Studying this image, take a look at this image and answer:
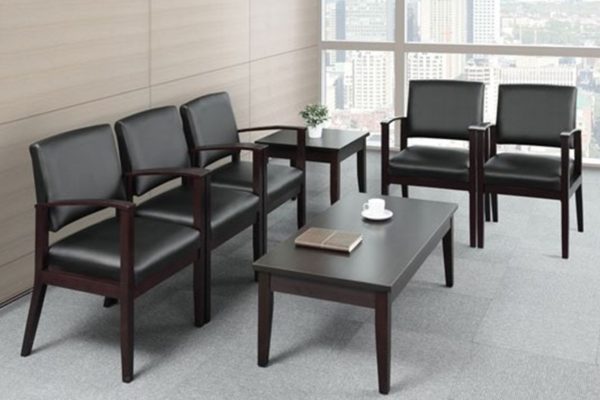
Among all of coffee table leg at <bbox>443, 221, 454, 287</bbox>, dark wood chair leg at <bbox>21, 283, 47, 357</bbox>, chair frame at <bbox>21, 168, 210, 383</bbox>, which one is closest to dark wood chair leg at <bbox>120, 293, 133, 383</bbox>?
chair frame at <bbox>21, 168, 210, 383</bbox>

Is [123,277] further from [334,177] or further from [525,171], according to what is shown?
[525,171]

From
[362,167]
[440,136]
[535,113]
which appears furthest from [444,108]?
[362,167]

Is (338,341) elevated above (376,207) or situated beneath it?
situated beneath

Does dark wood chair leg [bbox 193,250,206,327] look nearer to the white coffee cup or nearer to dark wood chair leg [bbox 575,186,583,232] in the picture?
the white coffee cup

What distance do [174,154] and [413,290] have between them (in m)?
1.17

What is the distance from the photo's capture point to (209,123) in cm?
383

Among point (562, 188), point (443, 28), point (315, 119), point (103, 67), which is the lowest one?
point (562, 188)

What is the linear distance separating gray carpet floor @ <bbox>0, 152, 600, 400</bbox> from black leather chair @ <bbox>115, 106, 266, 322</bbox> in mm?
255

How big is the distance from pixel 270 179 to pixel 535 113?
1.43m

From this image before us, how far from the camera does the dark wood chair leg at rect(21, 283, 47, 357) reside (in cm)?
273

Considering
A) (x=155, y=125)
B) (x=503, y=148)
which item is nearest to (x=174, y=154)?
(x=155, y=125)

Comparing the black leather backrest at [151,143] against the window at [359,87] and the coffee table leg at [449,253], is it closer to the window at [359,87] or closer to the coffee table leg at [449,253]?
the coffee table leg at [449,253]

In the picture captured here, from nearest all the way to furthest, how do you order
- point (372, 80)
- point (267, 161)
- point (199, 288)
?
1. point (199, 288)
2. point (267, 161)
3. point (372, 80)

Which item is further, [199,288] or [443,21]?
[443,21]
